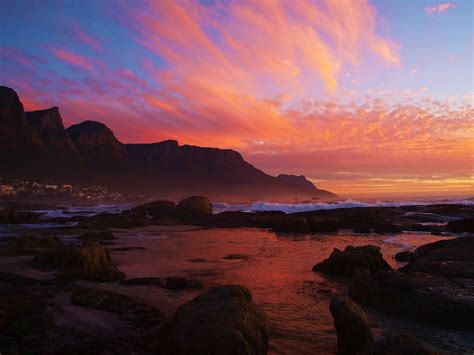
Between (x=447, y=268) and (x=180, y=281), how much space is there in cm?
985

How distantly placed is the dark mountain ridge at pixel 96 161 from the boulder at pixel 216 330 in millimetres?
115928

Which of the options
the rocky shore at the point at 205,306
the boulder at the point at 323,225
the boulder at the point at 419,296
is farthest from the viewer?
the boulder at the point at 323,225

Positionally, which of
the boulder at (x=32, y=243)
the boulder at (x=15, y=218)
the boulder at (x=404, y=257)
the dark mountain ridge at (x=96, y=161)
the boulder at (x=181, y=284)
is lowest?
the boulder at (x=15, y=218)

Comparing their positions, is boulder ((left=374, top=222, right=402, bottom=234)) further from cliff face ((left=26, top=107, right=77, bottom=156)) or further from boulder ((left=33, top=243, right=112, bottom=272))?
cliff face ((left=26, top=107, right=77, bottom=156))

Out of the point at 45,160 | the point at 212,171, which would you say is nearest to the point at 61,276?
the point at 45,160

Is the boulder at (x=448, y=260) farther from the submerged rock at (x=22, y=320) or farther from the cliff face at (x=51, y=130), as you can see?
the cliff face at (x=51, y=130)

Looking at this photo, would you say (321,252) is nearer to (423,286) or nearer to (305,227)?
(423,286)

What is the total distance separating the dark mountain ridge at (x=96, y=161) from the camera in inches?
4638

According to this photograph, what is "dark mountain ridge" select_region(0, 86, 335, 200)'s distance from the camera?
11781cm

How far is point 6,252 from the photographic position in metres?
20.1

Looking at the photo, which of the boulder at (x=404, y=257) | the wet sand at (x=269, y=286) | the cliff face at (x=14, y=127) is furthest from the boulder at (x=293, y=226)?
the cliff face at (x=14, y=127)

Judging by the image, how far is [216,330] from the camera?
682 cm

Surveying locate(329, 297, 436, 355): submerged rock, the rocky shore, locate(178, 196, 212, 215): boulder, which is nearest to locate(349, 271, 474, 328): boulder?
the rocky shore

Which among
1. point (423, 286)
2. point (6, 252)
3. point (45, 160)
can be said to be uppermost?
point (45, 160)
